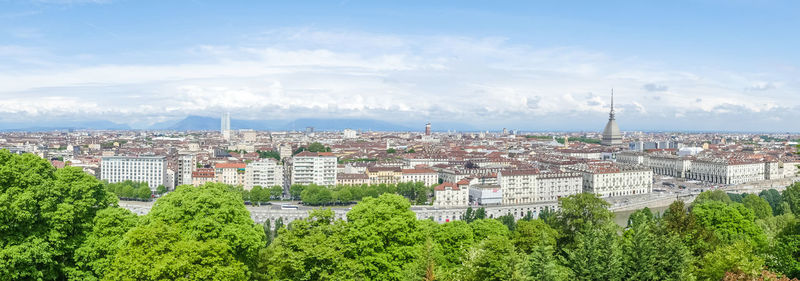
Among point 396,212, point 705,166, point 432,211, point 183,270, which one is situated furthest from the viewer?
point 705,166

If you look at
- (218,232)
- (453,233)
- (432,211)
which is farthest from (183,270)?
(432,211)

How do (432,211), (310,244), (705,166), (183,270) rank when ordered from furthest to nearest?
(705,166) < (432,211) < (310,244) < (183,270)

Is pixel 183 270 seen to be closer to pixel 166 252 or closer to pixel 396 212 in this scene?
pixel 166 252

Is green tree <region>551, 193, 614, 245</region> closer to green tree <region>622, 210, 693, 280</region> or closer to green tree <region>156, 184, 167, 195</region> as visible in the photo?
green tree <region>622, 210, 693, 280</region>

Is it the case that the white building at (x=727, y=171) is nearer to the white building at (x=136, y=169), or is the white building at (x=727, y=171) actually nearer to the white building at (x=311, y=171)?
the white building at (x=311, y=171)

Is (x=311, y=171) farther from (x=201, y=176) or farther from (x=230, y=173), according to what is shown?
(x=201, y=176)

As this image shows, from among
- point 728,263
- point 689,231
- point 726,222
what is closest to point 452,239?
point 689,231
